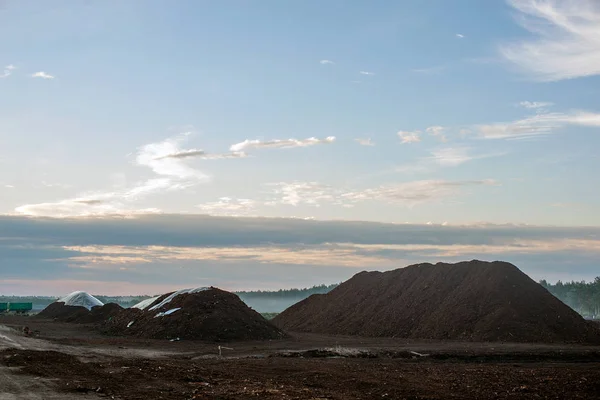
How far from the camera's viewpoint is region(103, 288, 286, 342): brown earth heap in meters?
46.1

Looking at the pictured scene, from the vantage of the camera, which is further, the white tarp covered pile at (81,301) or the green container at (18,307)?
the green container at (18,307)

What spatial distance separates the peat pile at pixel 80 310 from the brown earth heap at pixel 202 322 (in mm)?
17599

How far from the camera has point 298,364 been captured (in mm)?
28547

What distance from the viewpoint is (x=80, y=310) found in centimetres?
7669

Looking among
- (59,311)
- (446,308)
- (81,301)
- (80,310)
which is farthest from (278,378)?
(81,301)

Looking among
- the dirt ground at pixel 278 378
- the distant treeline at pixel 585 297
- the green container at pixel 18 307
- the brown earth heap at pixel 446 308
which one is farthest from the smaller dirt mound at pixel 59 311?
the distant treeline at pixel 585 297

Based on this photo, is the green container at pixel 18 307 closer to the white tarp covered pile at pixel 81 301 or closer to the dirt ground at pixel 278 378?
the white tarp covered pile at pixel 81 301

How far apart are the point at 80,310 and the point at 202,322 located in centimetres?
3680

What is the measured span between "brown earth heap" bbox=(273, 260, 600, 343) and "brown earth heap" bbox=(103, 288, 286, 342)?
11.7m

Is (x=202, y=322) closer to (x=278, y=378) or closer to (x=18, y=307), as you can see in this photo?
(x=278, y=378)

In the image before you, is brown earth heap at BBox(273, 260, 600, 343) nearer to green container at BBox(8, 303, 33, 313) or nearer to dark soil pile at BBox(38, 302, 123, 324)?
dark soil pile at BBox(38, 302, 123, 324)

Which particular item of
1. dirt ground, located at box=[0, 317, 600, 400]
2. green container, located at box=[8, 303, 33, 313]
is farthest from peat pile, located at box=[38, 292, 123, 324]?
dirt ground, located at box=[0, 317, 600, 400]

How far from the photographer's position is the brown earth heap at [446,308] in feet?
156

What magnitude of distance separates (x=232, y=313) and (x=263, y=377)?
26469mm
